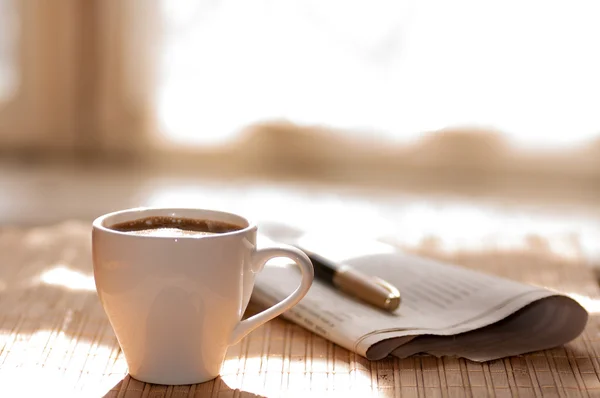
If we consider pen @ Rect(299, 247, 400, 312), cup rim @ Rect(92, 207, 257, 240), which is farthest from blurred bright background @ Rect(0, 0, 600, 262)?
→ cup rim @ Rect(92, 207, 257, 240)

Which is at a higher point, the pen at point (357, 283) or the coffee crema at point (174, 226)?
the coffee crema at point (174, 226)

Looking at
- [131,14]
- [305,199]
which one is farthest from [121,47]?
[305,199]

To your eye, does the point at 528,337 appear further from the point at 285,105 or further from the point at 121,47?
the point at 121,47

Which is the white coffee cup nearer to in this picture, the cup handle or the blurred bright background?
the cup handle

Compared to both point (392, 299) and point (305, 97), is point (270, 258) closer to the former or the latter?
point (392, 299)

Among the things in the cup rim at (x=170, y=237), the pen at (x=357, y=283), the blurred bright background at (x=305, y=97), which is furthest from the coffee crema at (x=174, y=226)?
the blurred bright background at (x=305, y=97)

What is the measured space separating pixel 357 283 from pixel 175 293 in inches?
8.7

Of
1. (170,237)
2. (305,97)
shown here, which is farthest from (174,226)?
(305,97)

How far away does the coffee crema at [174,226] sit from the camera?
59cm

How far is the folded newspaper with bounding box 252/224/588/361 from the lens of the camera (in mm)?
636

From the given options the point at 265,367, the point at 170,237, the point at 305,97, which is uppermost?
the point at 170,237

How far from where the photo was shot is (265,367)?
0.62 m

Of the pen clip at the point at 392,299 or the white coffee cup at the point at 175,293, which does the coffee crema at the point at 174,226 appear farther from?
the pen clip at the point at 392,299

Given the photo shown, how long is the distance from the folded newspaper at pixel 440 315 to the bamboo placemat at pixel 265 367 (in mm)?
12
